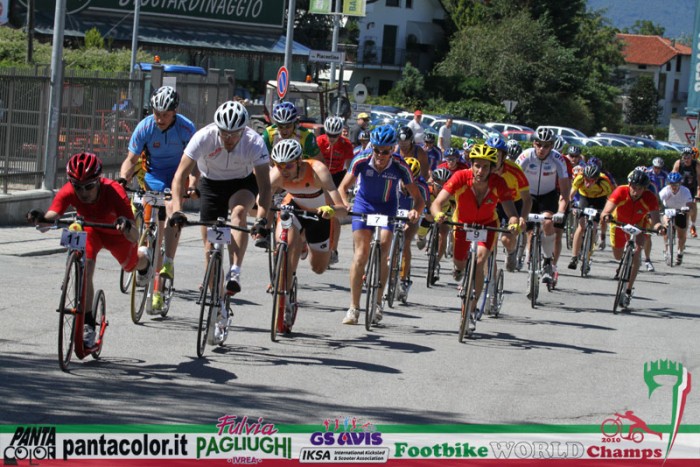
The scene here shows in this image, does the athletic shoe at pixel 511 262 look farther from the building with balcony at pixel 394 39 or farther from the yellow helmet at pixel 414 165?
the building with balcony at pixel 394 39

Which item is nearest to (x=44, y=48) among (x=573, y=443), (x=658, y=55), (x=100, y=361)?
(x=100, y=361)

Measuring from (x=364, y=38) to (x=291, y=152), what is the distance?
253 ft

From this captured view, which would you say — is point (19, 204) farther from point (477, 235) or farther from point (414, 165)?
point (477, 235)

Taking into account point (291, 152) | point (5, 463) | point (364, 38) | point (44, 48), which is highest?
point (364, 38)

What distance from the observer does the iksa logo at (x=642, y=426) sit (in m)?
7.73

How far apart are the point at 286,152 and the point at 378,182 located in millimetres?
1432

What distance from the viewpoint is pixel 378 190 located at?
1280 cm

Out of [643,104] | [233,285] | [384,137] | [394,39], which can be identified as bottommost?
[233,285]

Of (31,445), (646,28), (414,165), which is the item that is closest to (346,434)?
(31,445)

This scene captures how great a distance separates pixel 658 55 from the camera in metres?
147

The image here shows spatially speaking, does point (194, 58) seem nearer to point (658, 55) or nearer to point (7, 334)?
point (7, 334)

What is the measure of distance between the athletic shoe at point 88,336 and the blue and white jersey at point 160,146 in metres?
3.17

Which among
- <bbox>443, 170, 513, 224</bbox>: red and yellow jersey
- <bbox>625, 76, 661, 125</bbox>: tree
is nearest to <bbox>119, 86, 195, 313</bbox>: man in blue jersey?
<bbox>443, 170, 513, 224</bbox>: red and yellow jersey

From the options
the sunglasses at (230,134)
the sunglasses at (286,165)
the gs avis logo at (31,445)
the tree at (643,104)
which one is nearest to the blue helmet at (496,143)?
the sunglasses at (286,165)
